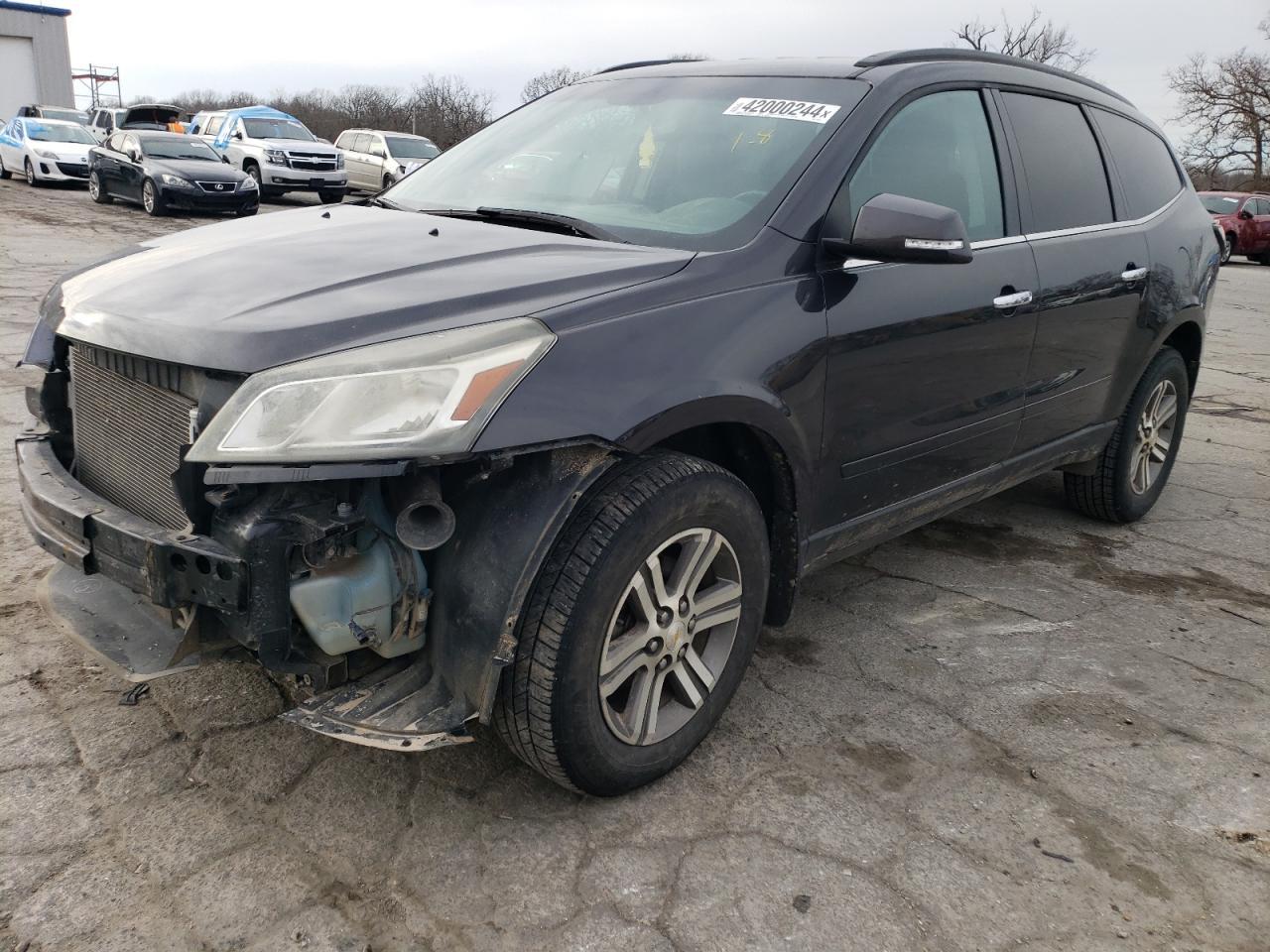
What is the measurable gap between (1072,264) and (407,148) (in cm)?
2006

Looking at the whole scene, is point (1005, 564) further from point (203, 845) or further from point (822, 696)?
point (203, 845)

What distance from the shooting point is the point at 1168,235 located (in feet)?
13.9

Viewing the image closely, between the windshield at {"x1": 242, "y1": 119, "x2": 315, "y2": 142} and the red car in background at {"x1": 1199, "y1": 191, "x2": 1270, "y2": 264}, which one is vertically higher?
the windshield at {"x1": 242, "y1": 119, "x2": 315, "y2": 142}

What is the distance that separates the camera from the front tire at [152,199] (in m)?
15.9

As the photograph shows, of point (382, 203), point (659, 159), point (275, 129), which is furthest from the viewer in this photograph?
point (275, 129)

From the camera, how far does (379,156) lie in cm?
2125

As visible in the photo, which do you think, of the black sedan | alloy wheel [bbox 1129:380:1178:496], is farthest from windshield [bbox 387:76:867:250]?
the black sedan

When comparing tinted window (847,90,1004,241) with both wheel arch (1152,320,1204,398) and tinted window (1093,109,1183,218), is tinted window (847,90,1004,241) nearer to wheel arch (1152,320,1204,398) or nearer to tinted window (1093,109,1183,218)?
tinted window (1093,109,1183,218)

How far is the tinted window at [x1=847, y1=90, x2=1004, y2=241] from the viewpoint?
285 cm

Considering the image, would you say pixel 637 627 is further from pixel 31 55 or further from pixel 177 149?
pixel 31 55

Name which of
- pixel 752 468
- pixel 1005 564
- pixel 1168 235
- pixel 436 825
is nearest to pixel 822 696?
pixel 752 468

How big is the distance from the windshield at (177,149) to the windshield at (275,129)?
390cm

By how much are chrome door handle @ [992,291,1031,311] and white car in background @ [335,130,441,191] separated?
62.4 feet

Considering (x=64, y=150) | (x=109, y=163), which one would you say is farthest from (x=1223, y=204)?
(x=64, y=150)
